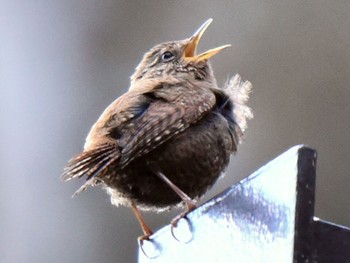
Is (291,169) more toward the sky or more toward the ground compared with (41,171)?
more toward the sky

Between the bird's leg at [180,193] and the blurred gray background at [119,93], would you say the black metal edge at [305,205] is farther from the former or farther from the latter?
the blurred gray background at [119,93]

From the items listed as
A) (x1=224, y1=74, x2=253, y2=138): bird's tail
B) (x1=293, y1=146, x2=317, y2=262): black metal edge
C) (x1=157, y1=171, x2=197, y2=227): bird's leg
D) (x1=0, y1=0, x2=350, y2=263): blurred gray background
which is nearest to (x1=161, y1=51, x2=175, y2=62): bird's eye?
(x1=224, y1=74, x2=253, y2=138): bird's tail

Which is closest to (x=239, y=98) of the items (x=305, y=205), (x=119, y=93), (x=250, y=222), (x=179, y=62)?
(x=179, y=62)

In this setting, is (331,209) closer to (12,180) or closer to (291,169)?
(12,180)

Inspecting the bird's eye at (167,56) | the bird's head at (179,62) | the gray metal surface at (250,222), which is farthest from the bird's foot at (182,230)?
the bird's eye at (167,56)

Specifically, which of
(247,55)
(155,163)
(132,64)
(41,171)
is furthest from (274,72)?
(155,163)

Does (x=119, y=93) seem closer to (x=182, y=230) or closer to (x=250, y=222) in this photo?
(x=182, y=230)
